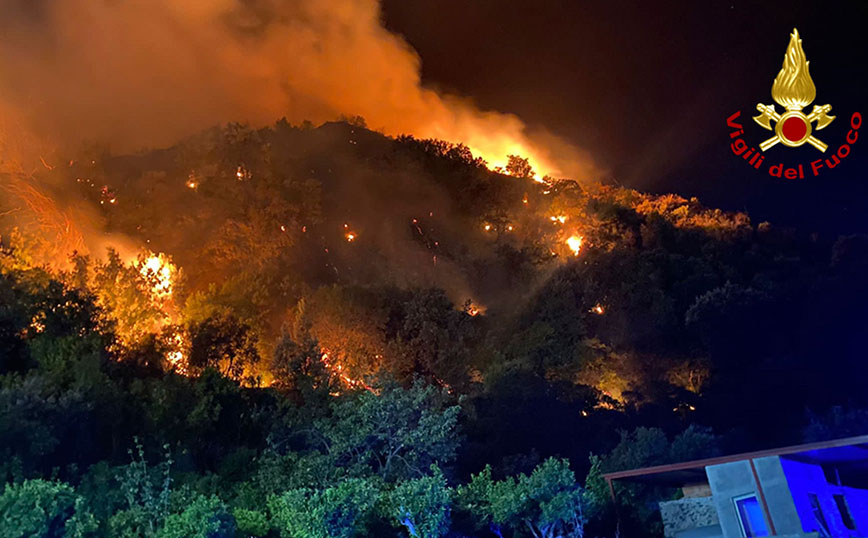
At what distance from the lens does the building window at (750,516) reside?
53.0 ft

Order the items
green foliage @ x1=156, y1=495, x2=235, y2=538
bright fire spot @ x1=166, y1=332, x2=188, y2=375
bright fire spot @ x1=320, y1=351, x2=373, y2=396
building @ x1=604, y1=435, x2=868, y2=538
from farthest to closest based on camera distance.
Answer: bright fire spot @ x1=320, y1=351, x2=373, y2=396, bright fire spot @ x1=166, y1=332, x2=188, y2=375, building @ x1=604, y1=435, x2=868, y2=538, green foliage @ x1=156, y1=495, x2=235, y2=538

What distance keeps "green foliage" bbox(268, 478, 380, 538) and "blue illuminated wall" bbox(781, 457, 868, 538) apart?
31.5 feet

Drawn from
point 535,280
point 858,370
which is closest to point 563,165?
point 535,280

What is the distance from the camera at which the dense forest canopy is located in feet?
60.2

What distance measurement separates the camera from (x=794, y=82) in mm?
23125

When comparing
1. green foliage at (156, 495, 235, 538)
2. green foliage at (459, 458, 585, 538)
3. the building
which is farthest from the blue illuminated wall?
green foliage at (156, 495, 235, 538)

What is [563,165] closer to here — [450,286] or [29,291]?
[450,286]

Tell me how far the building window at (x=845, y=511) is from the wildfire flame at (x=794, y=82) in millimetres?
12786

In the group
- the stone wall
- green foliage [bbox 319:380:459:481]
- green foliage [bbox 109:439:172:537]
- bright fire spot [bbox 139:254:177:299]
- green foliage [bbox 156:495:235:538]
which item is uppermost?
bright fire spot [bbox 139:254:177:299]

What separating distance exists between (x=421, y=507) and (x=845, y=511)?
35.3 feet

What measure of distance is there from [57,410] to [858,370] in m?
37.8

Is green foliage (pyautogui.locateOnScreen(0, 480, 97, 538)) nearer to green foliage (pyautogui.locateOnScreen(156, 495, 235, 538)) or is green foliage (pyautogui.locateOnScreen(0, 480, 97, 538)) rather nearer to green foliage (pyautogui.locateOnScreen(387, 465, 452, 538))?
green foliage (pyautogui.locateOnScreen(156, 495, 235, 538))

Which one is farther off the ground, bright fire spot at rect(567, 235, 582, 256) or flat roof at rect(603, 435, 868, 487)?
bright fire spot at rect(567, 235, 582, 256)

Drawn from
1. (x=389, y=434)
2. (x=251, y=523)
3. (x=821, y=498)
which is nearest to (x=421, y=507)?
(x=251, y=523)
